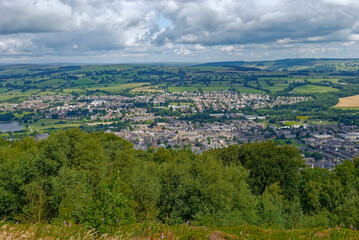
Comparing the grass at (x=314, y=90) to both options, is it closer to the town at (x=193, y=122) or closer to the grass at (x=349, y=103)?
the town at (x=193, y=122)

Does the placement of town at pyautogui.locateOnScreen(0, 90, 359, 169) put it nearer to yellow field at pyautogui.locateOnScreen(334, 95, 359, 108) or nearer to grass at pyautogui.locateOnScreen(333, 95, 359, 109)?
yellow field at pyautogui.locateOnScreen(334, 95, 359, 108)

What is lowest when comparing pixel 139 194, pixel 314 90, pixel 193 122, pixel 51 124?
pixel 193 122

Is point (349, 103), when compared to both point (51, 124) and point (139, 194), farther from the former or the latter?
point (139, 194)

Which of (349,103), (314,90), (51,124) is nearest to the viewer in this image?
(51,124)

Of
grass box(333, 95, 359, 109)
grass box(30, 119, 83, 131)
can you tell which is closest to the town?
grass box(30, 119, 83, 131)

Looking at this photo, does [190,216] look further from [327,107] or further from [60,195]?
[327,107]

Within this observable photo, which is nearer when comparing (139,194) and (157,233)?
(157,233)

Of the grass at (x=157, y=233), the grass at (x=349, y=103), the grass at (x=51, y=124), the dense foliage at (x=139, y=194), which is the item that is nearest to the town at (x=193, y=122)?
the grass at (x=51, y=124)

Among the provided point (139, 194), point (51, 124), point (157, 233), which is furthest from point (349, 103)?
point (157, 233)

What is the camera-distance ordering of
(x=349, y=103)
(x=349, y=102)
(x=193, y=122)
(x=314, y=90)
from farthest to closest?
(x=314, y=90)
(x=349, y=102)
(x=349, y=103)
(x=193, y=122)
